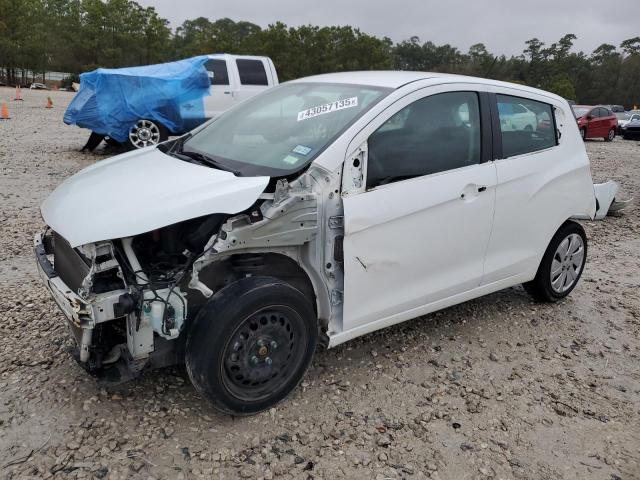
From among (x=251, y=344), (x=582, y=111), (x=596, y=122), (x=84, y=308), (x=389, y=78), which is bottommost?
(x=596, y=122)

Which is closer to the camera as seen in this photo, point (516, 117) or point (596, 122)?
point (516, 117)

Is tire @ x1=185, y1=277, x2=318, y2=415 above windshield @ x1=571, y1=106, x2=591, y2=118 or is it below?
above

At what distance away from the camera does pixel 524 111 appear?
3941 mm

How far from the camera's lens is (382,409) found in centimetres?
304

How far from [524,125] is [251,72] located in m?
8.58

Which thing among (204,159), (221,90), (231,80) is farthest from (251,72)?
(204,159)

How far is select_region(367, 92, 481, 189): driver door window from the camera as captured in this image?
3078mm

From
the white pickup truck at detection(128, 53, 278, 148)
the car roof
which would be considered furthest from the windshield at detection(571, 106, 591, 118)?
the car roof

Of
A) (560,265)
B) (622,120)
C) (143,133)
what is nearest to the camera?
(560,265)

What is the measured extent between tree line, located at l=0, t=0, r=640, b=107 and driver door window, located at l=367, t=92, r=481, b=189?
46.5 m

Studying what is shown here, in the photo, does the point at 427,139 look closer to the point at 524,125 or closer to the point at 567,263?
the point at 524,125

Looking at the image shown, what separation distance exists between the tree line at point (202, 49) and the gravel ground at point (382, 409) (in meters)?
46.6

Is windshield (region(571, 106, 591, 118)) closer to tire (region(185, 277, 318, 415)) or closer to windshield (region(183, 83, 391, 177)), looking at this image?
windshield (region(183, 83, 391, 177))

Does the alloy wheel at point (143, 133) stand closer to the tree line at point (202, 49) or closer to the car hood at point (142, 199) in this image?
the car hood at point (142, 199)
